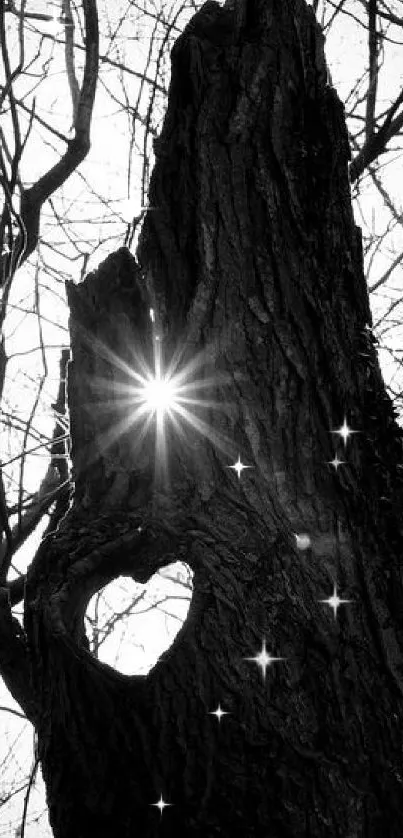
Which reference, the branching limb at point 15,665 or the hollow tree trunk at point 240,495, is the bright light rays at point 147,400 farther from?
the branching limb at point 15,665

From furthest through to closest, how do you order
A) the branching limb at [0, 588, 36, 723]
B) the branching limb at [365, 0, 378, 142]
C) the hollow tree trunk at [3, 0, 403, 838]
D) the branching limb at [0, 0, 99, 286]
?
the branching limb at [0, 0, 99, 286] → the branching limb at [365, 0, 378, 142] → the branching limb at [0, 588, 36, 723] → the hollow tree trunk at [3, 0, 403, 838]

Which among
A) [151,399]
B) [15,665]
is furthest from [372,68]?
[15,665]

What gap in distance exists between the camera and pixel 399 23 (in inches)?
113

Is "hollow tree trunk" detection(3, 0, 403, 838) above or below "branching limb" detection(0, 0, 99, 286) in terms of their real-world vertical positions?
below

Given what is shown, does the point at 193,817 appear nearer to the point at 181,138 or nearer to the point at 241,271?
the point at 241,271

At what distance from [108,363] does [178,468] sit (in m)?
0.25

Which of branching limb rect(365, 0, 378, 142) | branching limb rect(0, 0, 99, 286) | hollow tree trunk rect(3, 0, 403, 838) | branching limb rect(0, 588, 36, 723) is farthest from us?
branching limb rect(0, 0, 99, 286)

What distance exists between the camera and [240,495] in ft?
4.89

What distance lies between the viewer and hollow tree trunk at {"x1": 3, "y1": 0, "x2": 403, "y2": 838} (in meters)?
1.29

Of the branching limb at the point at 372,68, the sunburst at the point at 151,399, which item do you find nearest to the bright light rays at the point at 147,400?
the sunburst at the point at 151,399

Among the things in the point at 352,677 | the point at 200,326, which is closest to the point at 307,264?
the point at 200,326

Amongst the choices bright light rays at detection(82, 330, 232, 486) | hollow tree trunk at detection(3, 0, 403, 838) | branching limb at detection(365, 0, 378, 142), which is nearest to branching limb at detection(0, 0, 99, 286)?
branching limb at detection(365, 0, 378, 142)

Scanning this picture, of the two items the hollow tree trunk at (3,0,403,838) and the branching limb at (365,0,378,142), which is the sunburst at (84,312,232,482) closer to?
the hollow tree trunk at (3,0,403,838)

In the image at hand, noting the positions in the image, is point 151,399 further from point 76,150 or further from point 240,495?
point 76,150
